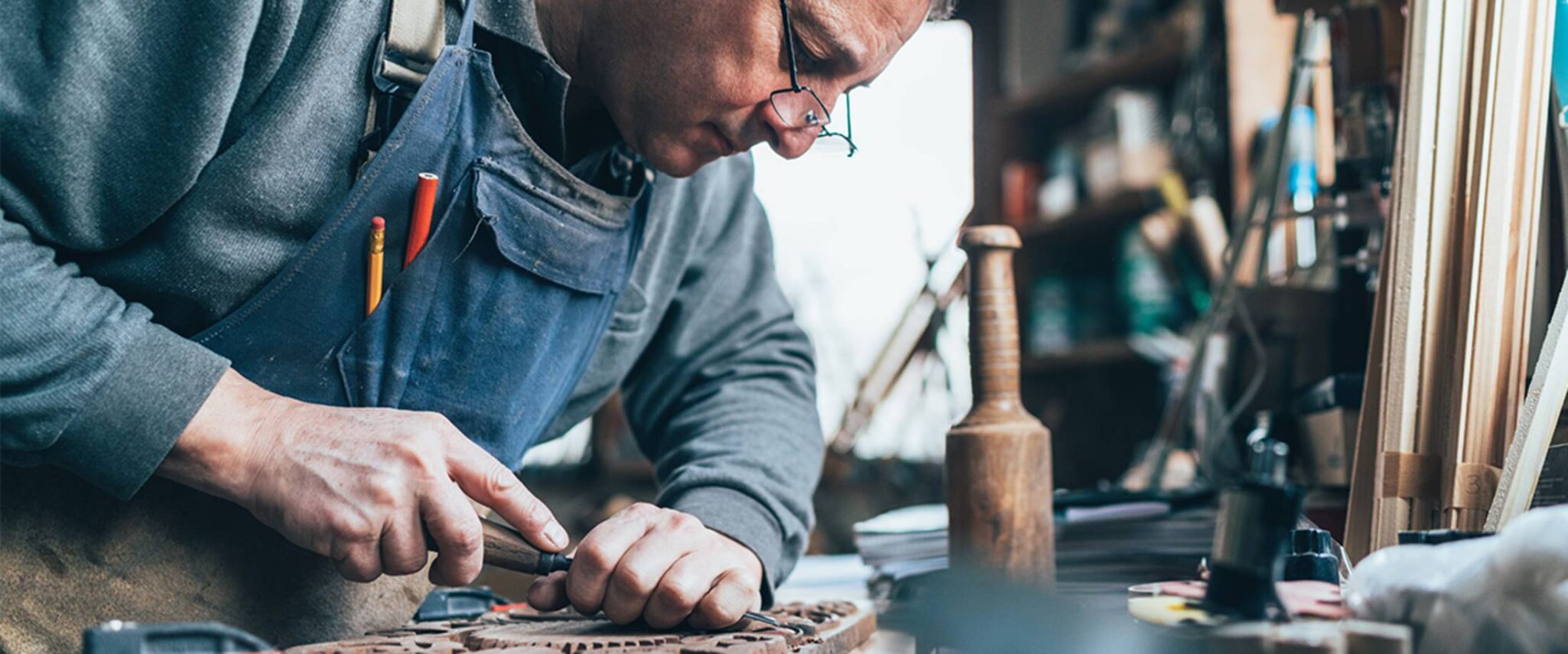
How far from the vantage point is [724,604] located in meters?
0.95

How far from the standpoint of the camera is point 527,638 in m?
0.84

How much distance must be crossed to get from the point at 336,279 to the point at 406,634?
29cm

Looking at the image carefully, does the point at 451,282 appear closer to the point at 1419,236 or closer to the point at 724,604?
the point at 724,604

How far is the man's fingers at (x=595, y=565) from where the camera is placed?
0.95 metres

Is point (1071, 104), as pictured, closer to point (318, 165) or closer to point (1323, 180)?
point (1323, 180)

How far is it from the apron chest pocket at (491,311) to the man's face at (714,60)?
0.11 meters

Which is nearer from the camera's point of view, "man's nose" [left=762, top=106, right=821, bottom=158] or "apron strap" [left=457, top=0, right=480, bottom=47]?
"apron strap" [left=457, top=0, right=480, bottom=47]

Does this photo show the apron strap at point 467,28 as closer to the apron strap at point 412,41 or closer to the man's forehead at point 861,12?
the apron strap at point 412,41

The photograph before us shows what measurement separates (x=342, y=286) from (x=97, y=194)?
0.60 feet

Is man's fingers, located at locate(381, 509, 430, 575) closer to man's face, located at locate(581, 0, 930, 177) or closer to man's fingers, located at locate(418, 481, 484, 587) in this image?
man's fingers, located at locate(418, 481, 484, 587)

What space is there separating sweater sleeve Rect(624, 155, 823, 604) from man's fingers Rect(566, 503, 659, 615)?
22 centimetres

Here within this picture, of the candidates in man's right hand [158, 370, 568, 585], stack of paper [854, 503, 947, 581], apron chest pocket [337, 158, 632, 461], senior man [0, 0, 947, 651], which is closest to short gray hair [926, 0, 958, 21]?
senior man [0, 0, 947, 651]

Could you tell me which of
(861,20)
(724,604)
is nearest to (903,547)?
(724,604)

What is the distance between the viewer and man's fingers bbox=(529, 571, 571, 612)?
Result: 1.00 meters
